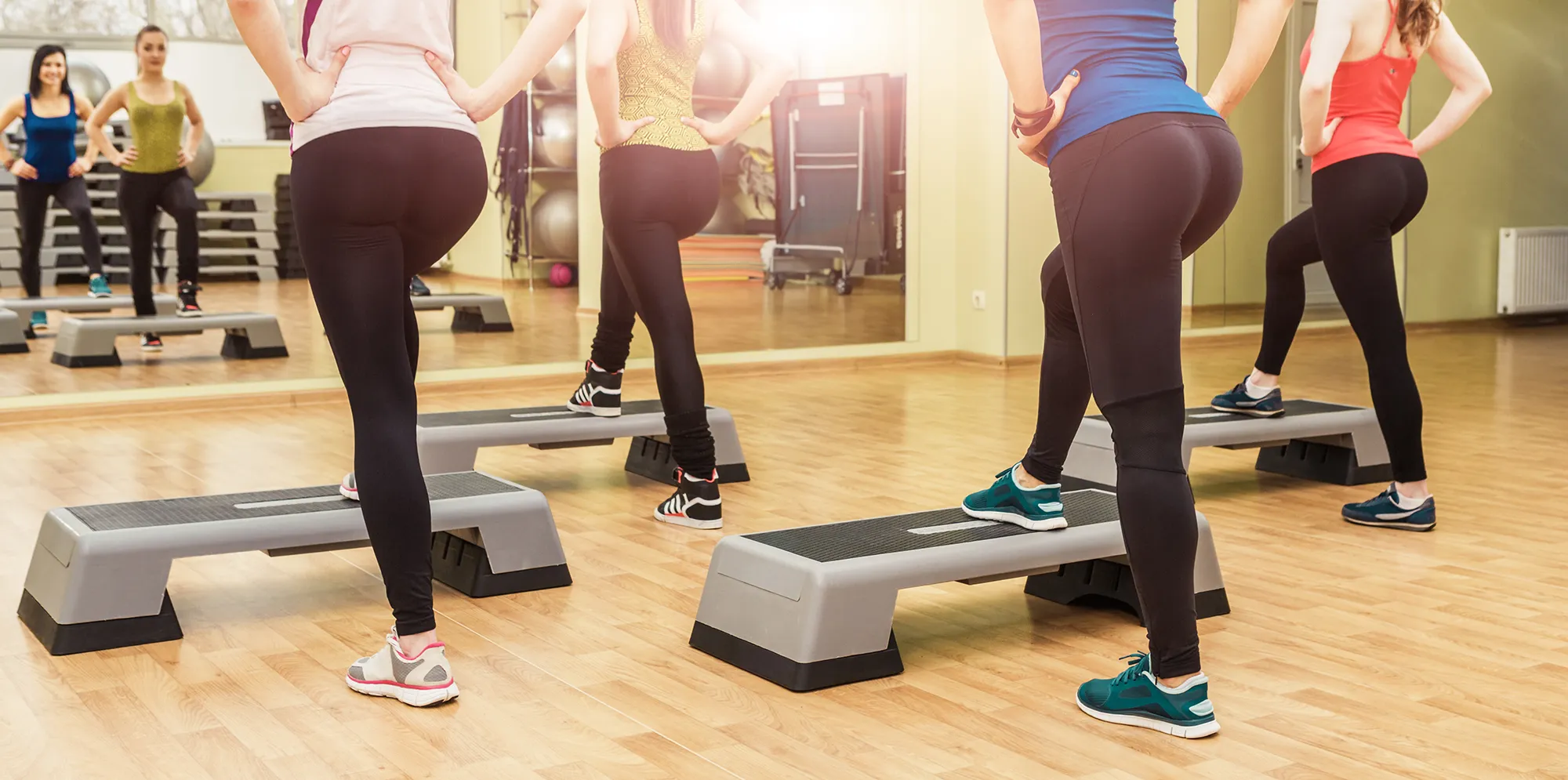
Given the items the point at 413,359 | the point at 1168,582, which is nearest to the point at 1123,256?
the point at 1168,582

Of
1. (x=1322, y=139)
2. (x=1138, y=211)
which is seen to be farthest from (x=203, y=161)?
(x=1138, y=211)

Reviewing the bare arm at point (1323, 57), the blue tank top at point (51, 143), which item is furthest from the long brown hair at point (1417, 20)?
the blue tank top at point (51, 143)

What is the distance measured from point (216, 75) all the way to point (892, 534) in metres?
4.13

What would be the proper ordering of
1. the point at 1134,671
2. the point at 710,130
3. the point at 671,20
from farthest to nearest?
the point at 710,130
the point at 671,20
the point at 1134,671

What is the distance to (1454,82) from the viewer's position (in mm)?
3529

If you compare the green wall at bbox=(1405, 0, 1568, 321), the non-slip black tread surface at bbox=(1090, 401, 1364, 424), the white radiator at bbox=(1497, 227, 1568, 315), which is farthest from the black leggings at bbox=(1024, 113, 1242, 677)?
the white radiator at bbox=(1497, 227, 1568, 315)

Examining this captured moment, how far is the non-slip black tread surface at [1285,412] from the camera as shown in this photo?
13.3 feet

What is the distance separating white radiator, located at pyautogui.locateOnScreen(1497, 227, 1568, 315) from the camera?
8891mm

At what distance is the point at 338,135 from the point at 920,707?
123 centimetres

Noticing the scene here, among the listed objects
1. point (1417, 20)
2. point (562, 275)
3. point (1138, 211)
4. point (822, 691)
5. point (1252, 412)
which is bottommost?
point (822, 691)

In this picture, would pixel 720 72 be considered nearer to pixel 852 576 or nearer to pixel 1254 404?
pixel 1254 404

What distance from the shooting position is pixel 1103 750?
216cm

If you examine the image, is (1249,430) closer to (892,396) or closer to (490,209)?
(892,396)

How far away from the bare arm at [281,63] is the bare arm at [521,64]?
18 cm
